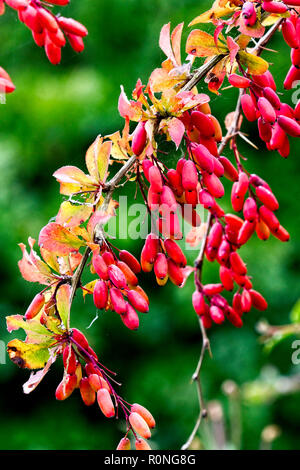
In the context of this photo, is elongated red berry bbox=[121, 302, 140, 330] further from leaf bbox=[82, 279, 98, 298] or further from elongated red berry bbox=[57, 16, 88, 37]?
elongated red berry bbox=[57, 16, 88, 37]


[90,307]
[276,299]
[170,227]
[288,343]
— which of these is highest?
[170,227]

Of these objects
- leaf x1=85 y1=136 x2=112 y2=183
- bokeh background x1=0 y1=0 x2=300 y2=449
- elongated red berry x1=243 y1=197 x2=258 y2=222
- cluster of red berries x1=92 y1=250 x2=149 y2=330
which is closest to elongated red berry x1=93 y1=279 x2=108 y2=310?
cluster of red berries x1=92 y1=250 x2=149 y2=330

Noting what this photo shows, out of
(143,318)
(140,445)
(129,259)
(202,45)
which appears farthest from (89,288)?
(143,318)

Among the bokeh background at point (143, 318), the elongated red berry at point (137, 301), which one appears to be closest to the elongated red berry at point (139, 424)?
the elongated red berry at point (137, 301)

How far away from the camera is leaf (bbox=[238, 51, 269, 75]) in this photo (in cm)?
54

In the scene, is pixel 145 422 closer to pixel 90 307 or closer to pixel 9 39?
pixel 90 307

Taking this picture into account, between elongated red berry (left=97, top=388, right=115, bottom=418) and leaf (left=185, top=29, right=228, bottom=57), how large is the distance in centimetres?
33

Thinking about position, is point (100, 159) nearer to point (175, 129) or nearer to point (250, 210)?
point (175, 129)

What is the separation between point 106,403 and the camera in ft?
1.73

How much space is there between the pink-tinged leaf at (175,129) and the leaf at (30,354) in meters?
0.23

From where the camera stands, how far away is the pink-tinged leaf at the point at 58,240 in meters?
0.54

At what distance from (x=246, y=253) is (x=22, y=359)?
6.28 ft

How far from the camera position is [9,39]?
3018 mm
